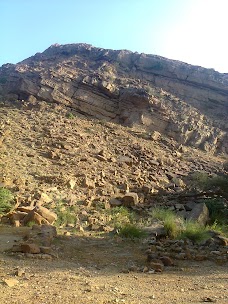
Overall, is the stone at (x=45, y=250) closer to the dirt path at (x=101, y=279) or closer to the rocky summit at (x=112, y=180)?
the rocky summit at (x=112, y=180)

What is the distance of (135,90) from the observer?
26.1 m

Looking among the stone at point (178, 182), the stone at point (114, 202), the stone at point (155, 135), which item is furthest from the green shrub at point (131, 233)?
the stone at point (155, 135)

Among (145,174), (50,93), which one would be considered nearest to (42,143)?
(145,174)

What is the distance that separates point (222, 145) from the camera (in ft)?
84.5

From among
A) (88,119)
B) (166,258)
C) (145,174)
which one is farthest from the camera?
(88,119)

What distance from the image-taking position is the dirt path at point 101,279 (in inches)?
189

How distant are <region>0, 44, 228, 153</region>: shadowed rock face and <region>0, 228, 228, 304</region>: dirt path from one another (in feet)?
56.2

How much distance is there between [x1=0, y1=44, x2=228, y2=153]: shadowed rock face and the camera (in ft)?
80.9

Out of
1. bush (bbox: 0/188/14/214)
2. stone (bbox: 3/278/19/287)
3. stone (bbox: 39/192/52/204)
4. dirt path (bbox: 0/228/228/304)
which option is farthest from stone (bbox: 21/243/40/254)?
stone (bbox: 39/192/52/204)

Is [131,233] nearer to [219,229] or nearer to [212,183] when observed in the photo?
[219,229]

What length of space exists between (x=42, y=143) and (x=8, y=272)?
12.1 metres

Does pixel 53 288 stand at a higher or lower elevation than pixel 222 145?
lower

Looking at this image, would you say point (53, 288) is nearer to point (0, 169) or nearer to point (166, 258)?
point (166, 258)

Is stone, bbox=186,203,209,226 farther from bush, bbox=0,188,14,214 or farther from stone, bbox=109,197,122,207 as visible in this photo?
bush, bbox=0,188,14,214
